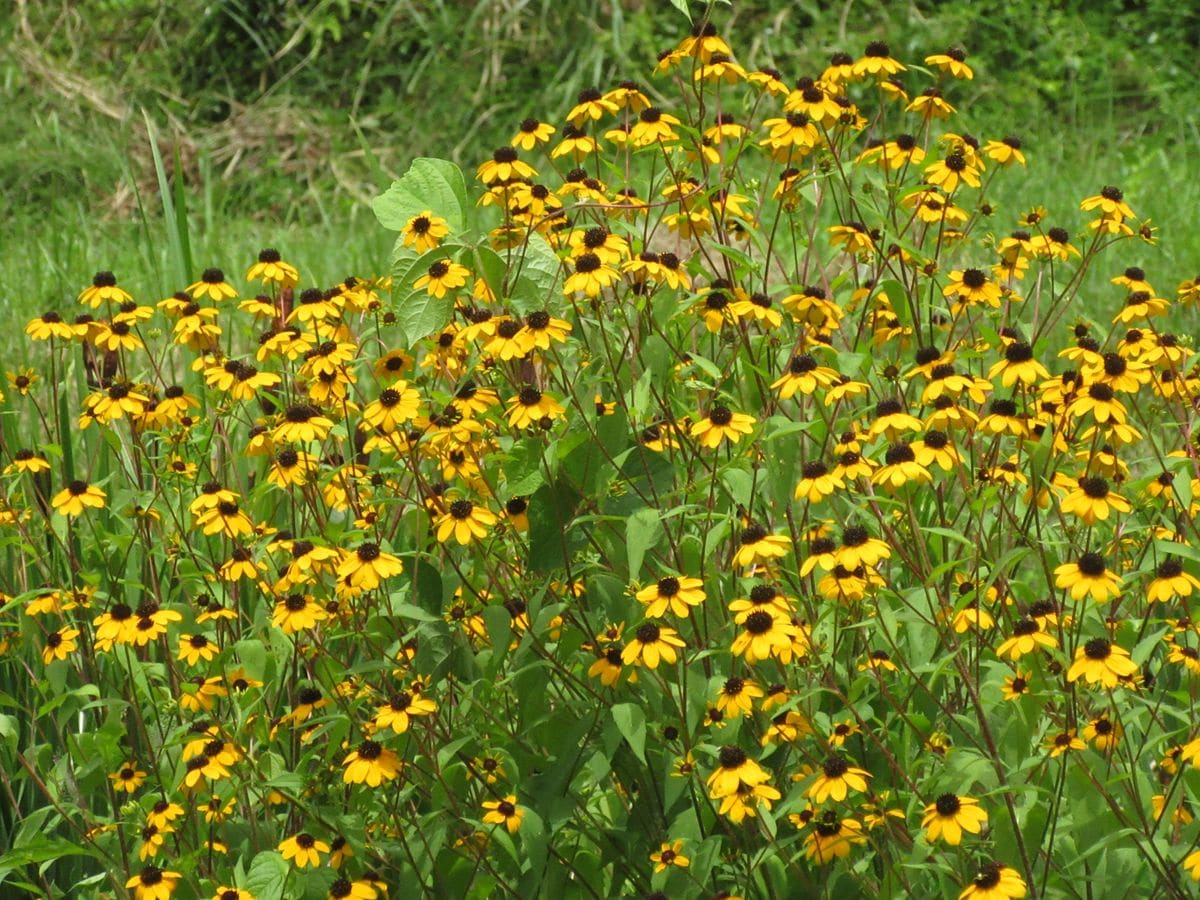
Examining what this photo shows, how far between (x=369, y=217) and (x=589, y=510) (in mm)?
4727

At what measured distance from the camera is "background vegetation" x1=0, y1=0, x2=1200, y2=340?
290 inches

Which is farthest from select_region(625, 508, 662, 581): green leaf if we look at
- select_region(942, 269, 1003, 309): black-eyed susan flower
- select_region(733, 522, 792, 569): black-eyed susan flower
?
select_region(942, 269, 1003, 309): black-eyed susan flower

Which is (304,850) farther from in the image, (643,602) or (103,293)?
(103,293)

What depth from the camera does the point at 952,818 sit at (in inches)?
83.7

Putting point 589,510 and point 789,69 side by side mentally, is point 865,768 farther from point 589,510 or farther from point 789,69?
point 789,69

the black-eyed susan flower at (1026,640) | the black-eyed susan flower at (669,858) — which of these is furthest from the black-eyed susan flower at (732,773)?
the black-eyed susan flower at (1026,640)

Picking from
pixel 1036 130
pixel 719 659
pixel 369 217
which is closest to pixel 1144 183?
pixel 1036 130

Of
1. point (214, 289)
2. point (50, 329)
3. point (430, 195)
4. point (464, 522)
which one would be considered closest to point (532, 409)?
point (464, 522)

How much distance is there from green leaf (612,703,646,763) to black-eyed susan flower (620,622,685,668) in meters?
0.06

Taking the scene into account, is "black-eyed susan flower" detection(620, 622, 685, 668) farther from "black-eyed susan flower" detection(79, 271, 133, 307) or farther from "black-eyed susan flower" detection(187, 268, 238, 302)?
"black-eyed susan flower" detection(79, 271, 133, 307)

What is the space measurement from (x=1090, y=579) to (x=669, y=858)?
0.67 meters

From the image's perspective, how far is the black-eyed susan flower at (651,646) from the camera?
7.25 ft

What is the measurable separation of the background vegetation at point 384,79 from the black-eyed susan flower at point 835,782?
5.02m

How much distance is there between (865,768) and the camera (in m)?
2.52
